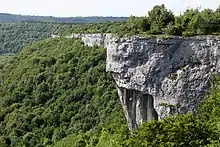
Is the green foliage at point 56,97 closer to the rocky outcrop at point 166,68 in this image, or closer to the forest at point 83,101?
the forest at point 83,101

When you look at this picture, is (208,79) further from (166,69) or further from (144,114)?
(144,114)

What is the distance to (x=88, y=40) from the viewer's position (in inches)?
3374

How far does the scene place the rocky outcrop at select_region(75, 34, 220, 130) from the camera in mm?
29266

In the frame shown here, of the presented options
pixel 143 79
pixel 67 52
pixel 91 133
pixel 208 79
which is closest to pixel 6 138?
pixel 91 133

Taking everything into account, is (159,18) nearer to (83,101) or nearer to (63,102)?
(83,101)

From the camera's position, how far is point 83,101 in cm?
6725

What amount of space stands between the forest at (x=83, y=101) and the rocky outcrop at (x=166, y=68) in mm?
874

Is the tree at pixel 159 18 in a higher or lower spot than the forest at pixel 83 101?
higher

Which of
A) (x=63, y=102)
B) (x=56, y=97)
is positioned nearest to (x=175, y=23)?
(x=63, y=102)

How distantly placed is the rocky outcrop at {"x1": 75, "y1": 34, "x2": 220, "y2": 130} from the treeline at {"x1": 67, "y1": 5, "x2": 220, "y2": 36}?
116 cm

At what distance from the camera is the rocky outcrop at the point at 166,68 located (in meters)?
29.3

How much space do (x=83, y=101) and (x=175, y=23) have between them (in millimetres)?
36722

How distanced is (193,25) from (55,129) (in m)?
35.6

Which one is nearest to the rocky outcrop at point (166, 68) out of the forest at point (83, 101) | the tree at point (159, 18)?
the forest at point (83, 101)
